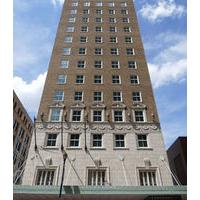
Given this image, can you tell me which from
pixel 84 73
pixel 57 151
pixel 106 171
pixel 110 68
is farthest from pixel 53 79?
pixel 106 171

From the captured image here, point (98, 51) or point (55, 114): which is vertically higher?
point (98, 51)

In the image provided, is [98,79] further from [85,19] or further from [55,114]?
[85,19]

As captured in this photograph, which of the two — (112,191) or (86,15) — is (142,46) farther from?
(112,191)

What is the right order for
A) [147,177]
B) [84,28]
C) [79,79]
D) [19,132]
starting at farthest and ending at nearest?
1. [19,132]
2. [84,28]
3. [79,79]
4. [147,177]

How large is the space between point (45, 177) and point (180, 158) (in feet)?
66.3

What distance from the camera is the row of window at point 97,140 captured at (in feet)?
74.0

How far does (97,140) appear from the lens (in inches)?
901

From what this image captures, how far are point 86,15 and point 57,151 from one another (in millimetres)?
27690

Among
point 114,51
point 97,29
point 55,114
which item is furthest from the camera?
point 97,29

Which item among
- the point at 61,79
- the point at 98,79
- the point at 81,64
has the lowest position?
the point at 61,79

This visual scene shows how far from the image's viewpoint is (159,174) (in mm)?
20344

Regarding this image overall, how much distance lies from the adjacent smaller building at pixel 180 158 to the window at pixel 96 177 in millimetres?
13646

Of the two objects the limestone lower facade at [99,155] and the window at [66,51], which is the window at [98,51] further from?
the limestone lower facade at [99,155]

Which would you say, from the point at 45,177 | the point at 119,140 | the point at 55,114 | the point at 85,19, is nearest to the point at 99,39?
the point at 85,19
